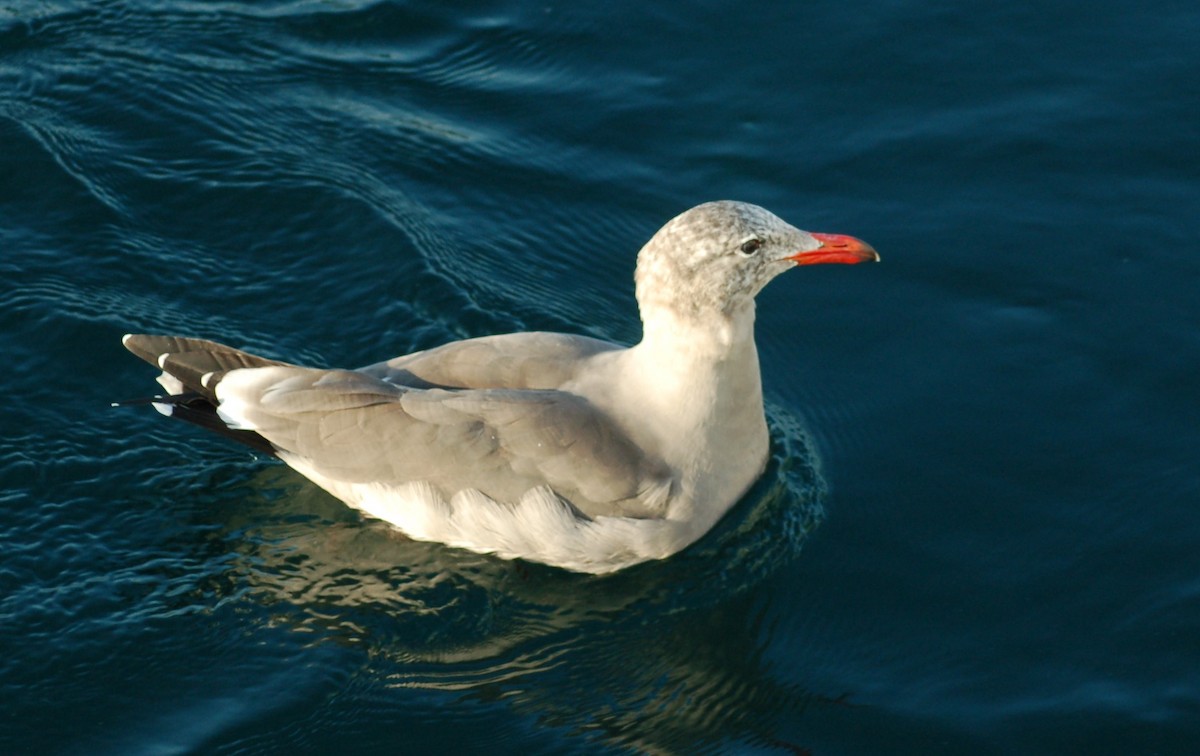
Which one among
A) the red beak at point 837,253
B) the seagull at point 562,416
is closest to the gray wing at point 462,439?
the seagull at point 562,416

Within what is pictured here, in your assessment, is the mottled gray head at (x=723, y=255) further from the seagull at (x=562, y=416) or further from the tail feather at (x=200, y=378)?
the tail feather at (x=200, y=378)

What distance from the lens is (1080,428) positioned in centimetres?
844

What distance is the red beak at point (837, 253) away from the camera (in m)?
7.48

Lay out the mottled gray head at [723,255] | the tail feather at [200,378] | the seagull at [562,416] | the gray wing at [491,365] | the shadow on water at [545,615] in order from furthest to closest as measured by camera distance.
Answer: the tail feather at [200,378] → the gray wing at [491,365] → the seagull at [562,416] → the mottled gray head at [723,255] → the shadow on water at [545,615]

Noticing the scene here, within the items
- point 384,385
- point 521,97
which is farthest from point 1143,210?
point 384,385

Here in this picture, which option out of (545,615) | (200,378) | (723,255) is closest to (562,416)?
(545,615)

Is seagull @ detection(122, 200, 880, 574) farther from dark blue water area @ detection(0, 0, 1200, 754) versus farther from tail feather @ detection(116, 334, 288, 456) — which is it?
dark blue water area @ detection(0, 0, 1200, 754)

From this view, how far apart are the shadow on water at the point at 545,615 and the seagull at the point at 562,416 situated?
0.17m

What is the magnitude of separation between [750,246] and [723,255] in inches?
5.6

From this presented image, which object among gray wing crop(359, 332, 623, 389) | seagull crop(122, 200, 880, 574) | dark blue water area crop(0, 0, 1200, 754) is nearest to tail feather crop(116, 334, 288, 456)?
seagull crop(122, 200, 880, 574)

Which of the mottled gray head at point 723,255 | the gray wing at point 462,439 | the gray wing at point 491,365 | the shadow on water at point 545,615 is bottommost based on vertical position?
the shadow on water at point 545,615

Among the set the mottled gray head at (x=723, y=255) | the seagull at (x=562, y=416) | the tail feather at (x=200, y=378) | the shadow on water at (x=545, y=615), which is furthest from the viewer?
the tail feather at (x=200, y=378)

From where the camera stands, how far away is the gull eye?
735cm

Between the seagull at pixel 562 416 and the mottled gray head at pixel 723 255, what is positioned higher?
the mottled gray head at pixel 723 255
